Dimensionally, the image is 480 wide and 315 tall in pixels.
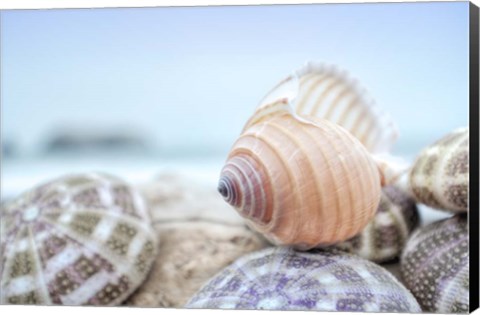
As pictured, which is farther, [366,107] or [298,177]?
[366,107]

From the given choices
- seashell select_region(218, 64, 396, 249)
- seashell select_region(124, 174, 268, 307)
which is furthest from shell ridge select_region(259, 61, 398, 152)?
seashell select_region(124, 174, 268, 307)

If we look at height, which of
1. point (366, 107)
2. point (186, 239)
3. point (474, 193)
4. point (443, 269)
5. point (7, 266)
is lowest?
point (7, 266)

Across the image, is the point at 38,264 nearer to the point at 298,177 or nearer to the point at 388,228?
the point at 298,177

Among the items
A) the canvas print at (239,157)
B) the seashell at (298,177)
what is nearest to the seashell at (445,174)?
the canvas print at (239,157)

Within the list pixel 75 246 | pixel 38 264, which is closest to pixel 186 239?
pixel 75 246

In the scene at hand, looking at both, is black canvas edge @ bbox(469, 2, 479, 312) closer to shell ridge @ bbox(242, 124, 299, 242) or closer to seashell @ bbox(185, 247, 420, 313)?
seashell @ bbox(185, 247, 420, 313)

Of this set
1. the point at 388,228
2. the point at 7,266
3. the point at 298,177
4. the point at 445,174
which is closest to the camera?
the point at 298,177

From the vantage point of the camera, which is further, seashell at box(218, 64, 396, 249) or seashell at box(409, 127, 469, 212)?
seashell at box(409, 127, 469, 212)
